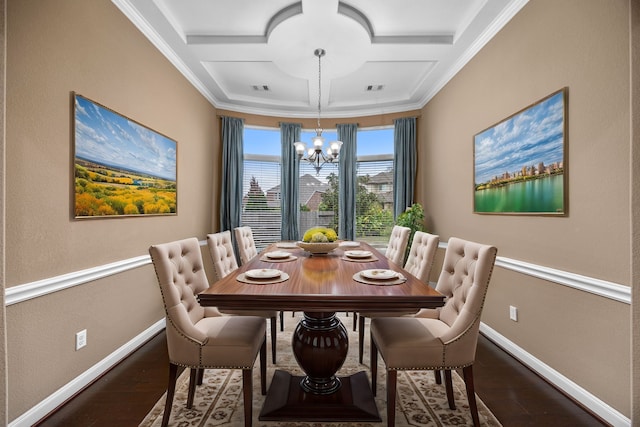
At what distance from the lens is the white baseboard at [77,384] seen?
1.71 meters

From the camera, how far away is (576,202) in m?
2.03

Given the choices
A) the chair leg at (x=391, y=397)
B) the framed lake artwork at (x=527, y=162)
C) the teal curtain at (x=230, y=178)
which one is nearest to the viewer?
the chair leg at (x=391, y=397)

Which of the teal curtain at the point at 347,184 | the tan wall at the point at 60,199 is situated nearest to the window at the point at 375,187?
the teal curtain at the point at 347,184

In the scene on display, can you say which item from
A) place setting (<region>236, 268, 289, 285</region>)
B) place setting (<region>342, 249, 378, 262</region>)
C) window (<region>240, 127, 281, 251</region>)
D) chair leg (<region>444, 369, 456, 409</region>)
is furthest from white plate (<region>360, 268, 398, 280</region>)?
window (<region>240, 127, 281, 251</region>)

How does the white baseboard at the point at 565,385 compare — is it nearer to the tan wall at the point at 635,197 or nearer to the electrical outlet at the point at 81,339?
the tan wall at the point at 635,197

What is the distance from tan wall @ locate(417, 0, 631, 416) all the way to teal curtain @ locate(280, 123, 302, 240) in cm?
290

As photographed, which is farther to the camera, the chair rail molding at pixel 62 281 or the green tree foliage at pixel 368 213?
the green tree foliage at pixel 368 213

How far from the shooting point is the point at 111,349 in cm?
241

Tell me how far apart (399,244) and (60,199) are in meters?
2.69

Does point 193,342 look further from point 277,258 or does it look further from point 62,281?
point 62,281

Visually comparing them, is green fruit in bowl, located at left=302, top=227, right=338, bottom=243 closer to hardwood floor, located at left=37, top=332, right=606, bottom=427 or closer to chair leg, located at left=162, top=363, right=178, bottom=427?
chair leg, located at left=162, top=363, right=178, bottom=427

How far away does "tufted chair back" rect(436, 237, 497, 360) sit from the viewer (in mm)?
1588

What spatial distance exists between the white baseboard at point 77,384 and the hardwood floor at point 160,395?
0.13 ft

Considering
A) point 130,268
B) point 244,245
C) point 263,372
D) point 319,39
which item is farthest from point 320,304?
point 319,39
